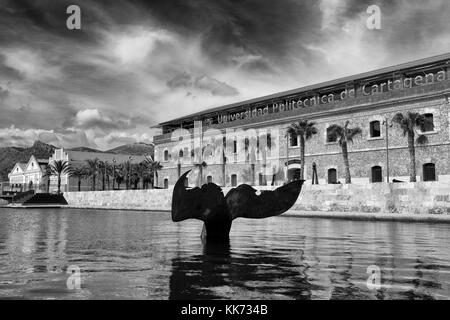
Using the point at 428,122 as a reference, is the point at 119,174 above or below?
below

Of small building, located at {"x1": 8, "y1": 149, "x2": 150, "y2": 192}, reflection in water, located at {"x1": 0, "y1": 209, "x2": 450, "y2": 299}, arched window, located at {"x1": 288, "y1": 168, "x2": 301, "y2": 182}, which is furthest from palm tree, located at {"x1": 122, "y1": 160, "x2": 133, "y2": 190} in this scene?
reflection in water, located at {"x1": 0, "y1": 209, "x2": 450, "y2": 299}

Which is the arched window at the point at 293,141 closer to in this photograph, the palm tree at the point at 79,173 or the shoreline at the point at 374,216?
the shoreline at the point at 374,216

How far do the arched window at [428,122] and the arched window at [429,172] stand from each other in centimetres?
221

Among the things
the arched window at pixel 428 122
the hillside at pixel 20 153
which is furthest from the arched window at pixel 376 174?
the hillside at pixel 20 153

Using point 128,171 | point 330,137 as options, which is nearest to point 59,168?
point 128,171

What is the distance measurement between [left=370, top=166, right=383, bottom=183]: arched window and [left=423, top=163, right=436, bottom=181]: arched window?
2.92 metres

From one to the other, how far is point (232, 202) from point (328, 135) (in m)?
26.2

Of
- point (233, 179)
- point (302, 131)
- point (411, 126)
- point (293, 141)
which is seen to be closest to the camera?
point (411, 126)

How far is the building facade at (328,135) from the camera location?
28.6 meters

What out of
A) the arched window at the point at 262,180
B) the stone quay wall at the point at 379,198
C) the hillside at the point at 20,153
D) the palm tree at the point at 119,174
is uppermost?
the hillside at the point at 20,153

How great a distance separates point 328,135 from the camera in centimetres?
3381

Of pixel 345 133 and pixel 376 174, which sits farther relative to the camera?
pixel 376 174

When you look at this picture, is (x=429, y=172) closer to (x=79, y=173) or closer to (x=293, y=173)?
(x=293, y=173)
